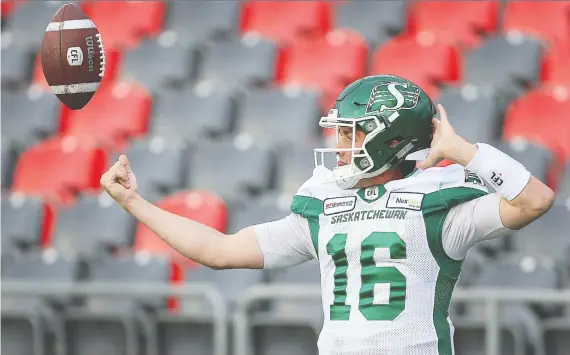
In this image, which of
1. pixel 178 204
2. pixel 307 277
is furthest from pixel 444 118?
pixel 178 204

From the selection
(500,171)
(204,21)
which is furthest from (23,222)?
(500,171)

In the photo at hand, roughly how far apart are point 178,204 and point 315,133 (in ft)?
3.71

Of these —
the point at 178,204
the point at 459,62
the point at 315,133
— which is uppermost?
the point at 459,62

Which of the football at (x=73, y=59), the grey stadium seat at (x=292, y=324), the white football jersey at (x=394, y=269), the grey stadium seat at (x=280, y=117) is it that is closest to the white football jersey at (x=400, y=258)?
the white football jersey at (x=394, y=269)

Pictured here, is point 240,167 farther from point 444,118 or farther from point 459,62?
point 444,118

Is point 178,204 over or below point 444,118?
over

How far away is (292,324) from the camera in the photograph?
630cm

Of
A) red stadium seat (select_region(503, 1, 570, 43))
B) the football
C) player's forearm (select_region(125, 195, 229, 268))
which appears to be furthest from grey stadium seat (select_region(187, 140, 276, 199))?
player's forearm (select_region(125, 195, 229, 268))

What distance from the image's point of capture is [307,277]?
21.5 ft

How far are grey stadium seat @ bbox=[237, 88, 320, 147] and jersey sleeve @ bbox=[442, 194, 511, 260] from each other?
410cm

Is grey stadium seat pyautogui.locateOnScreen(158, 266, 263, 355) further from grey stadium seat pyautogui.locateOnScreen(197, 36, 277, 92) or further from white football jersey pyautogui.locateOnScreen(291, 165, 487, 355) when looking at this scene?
white football jersey pyautogui.locateOnScreen(291, 165, 487, 355)

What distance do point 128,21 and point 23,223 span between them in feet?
7.55

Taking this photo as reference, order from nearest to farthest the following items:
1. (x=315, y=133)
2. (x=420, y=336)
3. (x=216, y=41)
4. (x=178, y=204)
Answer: (x=420, y=336)
(x=178, y=204)
(x=315, y=133)
(x=216, y=41)

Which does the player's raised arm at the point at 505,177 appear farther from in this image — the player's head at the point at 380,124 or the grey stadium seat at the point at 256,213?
the grey stadium seat at the point at 256,213
